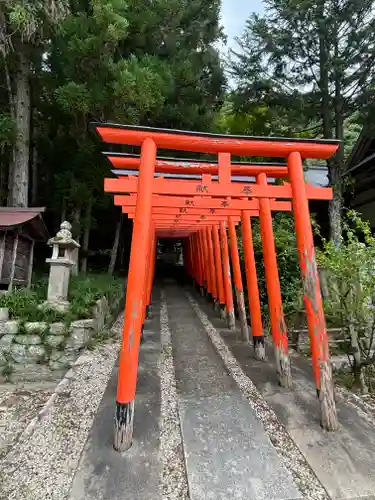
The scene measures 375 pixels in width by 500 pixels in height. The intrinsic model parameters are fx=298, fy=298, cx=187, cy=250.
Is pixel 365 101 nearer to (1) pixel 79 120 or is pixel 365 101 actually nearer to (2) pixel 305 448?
(1) pixel 79 120

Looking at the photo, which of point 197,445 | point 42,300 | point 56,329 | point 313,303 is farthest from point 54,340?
point 313,303

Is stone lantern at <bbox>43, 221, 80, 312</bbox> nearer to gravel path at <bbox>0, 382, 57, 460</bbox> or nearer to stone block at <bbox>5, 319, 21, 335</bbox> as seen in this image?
stone block at <bbox>5, 319, 21, 335</bbox>

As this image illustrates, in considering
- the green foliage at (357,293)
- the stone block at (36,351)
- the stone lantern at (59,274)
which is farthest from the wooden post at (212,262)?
the green foliage at (357,293)

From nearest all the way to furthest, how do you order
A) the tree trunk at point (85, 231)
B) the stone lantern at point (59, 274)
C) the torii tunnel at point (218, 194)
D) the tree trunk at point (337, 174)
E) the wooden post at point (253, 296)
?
the torii tunnel at point (218, 194) < the wooden post at point (253, 296) < the stone lantern at point (59, 274) < the tree trunk at point (337, 174) < the tree trunk at point (85, 231)

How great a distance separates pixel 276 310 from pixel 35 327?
4.28 meters

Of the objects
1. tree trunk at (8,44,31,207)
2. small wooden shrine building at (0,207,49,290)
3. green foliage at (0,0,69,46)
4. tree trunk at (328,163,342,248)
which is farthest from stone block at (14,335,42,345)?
tree trunk at (328,163,342,248)

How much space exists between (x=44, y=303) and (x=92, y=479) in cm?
422

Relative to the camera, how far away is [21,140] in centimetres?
820

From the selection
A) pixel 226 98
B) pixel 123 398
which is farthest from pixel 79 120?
pixel 123 398

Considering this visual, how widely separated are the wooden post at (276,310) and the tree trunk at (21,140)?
703cm

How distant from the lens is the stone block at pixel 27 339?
539cm

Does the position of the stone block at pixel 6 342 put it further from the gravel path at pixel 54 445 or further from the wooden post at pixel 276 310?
the wooden post at pixel 276 310

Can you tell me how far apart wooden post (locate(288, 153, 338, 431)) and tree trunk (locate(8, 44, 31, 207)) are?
7.69 metres

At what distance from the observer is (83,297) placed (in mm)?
6246
